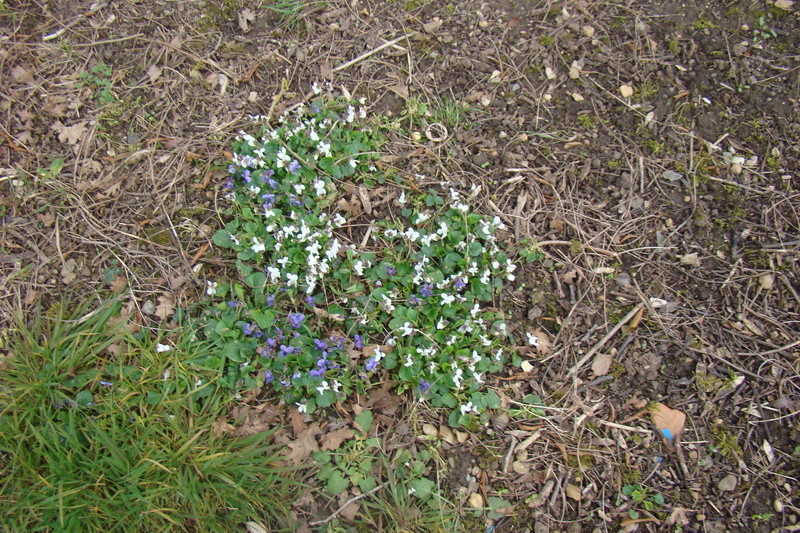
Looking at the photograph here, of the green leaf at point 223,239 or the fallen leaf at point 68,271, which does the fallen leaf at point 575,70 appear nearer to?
the green leaf at point 223,239

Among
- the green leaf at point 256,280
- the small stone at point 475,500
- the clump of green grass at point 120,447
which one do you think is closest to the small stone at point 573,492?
the small stone at point 475,500

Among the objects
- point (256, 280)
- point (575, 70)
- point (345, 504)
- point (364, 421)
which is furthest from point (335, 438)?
point (575, 70)

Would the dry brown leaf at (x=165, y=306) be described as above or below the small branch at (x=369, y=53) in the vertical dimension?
below

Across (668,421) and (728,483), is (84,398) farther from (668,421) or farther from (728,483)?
(728,483)

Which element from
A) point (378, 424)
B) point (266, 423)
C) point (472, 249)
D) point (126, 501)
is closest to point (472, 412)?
point (378, 424)

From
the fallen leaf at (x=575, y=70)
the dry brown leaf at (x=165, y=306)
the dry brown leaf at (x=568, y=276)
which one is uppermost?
the fallen leaf at (x=575, y=70)

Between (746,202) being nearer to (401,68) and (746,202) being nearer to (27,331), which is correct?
(401,68)
